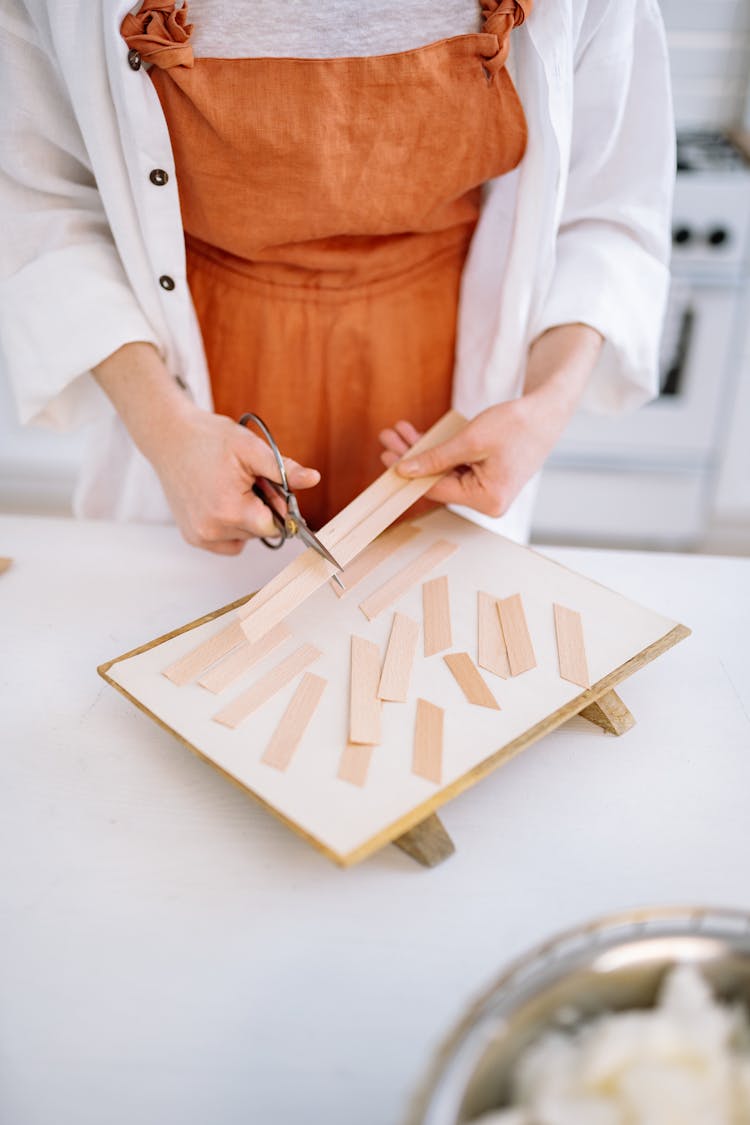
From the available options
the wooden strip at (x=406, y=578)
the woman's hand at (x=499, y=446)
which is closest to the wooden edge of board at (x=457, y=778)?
the wooden strip at (x=406, y=578)

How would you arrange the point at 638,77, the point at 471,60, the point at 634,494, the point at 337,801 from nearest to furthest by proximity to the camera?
the point at 337,801 < the point at 471,60 < the point at 638,77 < the point at 634,494

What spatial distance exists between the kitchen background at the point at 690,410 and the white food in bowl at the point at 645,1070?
1.84 m

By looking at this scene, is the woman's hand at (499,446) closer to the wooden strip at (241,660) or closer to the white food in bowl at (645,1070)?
the wooden strip at (241,660)

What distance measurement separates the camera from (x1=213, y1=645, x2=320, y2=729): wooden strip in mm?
648

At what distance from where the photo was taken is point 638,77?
963mm

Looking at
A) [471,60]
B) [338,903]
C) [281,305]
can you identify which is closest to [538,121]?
[471,60]

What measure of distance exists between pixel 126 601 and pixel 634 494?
66.9 inches

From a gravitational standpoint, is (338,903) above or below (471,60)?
below

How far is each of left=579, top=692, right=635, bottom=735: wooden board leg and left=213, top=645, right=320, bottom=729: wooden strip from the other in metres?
0.24

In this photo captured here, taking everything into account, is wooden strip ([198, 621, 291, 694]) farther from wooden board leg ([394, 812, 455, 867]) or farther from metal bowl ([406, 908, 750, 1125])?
metal bowl ([406, 908, 750, 1125])

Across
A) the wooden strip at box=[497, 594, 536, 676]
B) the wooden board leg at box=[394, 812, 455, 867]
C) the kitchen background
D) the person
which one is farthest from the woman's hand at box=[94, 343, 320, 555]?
the kitchen background

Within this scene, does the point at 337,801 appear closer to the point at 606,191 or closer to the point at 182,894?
the point at 182,894

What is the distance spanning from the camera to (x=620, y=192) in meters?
1.02

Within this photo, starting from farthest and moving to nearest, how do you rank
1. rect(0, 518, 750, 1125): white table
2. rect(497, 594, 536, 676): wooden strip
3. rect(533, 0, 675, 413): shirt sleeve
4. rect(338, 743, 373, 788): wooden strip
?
rect(533, 0, 675, 413): shirt sleeve < rect(497, 594, 536, 676): wooden strip < rect(338, 743, 373, 788): wooden strip < rect(0, 518, 750, 1125): white table
